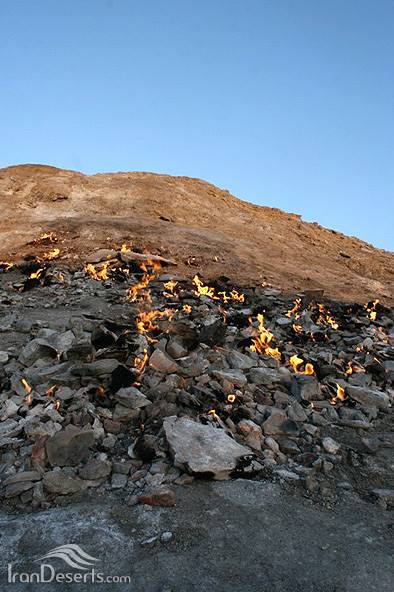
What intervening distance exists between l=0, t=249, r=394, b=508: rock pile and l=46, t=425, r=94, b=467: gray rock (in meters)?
0.01

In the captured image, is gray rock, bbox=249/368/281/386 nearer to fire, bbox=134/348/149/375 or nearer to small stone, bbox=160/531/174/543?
fire, bbox=134/348/149/375

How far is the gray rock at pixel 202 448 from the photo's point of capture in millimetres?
5133

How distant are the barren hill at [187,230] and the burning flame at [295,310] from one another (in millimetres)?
1696

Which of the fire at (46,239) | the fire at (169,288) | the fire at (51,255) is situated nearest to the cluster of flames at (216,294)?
the fire at (169,288)

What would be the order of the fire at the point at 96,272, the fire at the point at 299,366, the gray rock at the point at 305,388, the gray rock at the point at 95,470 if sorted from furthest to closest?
the fire at the point at 96,272, the fire at the point at 299,366, the gray rock at the point at 305,388, the gray rock at the point at 95,470

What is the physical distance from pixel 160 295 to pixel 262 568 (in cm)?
954

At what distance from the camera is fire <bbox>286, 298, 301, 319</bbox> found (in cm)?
1175

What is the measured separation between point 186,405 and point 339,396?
9.33ft

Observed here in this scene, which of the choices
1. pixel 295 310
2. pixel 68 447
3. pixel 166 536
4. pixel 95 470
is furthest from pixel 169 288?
pixel 166 536

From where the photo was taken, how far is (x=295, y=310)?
40.4 feet

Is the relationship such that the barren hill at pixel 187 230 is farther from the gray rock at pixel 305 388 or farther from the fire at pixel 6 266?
the gray rock at pixel 305 388

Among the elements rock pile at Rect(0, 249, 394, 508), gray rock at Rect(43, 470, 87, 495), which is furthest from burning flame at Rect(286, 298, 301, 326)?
gray rock at Rect(43, 470, 87, 495)

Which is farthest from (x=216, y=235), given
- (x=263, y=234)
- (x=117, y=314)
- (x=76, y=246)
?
(x=117, y=314)

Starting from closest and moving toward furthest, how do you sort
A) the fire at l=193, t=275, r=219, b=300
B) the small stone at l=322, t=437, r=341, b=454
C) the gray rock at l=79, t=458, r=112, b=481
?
the gray rock at l=79, t=458, r=112, b=481, the small stone at l=322, t=437, r=341, b=454, the fire at l=193, t=275, r=219, b=300
